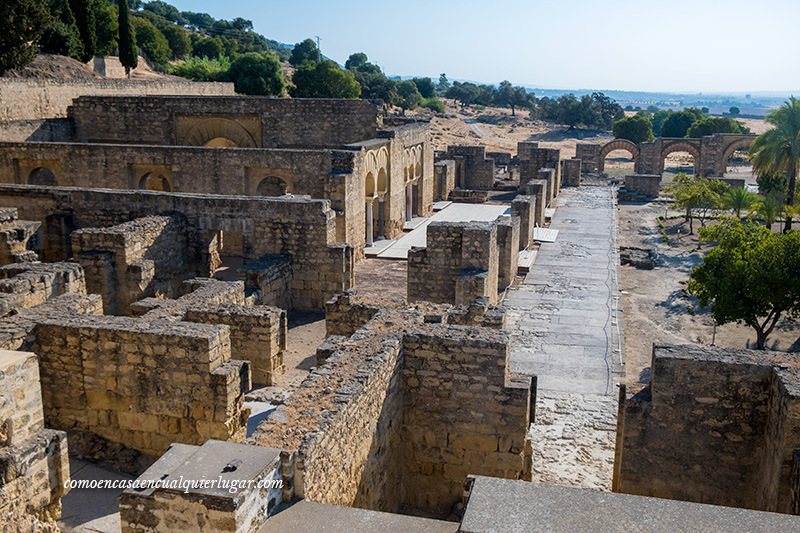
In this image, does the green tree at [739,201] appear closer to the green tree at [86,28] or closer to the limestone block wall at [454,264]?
the limestone block wall at [454,264]

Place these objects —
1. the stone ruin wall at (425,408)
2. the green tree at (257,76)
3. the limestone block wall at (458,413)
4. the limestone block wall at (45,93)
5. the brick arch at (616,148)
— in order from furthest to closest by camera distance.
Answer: the green tree at (257,76), the brick arch at (616,148), the limestone block wall at (45,93), the limestone block wall at (458,413), the stone ruin wall at (425,408)

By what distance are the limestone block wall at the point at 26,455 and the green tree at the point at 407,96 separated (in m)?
69.3

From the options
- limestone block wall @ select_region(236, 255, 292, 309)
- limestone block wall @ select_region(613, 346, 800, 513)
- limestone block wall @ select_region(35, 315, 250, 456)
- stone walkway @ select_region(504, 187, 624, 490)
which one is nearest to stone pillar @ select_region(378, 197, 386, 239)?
stone walkway @ select_region(504, 187, 624, 490)

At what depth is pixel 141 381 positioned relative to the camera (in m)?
8.76

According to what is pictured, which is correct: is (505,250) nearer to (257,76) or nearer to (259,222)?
(259,222)

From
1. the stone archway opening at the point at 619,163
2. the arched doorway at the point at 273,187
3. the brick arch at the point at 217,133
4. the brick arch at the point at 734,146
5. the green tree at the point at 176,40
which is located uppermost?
the green tree at the point at 176,40

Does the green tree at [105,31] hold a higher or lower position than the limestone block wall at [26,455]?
higher

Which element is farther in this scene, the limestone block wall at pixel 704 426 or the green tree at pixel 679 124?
the green tree at pixel 679 124

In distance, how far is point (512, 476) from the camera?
318 inches

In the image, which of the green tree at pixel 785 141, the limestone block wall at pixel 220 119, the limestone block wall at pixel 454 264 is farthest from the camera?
the green tree at pixel 785 141

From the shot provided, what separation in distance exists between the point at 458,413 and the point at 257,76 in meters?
42.2

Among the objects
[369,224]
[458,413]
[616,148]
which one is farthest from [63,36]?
[458,413]

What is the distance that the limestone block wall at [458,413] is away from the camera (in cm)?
787

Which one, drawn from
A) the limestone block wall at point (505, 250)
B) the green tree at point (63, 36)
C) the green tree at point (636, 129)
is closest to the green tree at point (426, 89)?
the green tree at point (636, 129)
